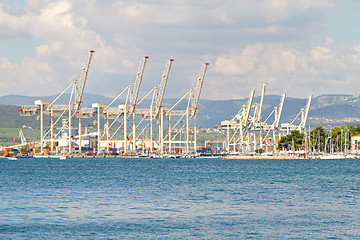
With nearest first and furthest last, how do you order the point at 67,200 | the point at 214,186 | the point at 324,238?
the point at 324,238
the point at 67,200
the point at 214,186

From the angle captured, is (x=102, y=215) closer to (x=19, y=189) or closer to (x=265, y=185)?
(x=19, y=189)

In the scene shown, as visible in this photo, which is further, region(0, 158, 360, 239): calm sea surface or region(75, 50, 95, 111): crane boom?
region(75, 50, 95, 111): crane boom

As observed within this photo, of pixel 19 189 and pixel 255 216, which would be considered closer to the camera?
pixel 255 216

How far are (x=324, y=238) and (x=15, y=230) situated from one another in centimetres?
1656

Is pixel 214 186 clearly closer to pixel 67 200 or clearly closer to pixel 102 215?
pixel 67 200

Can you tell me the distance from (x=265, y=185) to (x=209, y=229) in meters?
→ 33.5

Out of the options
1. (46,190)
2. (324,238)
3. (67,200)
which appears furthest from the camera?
(46,190)

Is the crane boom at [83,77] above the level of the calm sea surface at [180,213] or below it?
above

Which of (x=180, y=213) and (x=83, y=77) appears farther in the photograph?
(x=83, y=77)

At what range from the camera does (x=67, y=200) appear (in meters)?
50.0

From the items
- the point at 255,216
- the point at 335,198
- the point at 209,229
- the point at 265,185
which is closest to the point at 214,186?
the point at 265,185

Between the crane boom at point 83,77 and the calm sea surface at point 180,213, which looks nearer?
the calm sea surface at point 180,213

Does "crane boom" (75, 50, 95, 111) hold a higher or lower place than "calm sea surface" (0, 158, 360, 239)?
higher

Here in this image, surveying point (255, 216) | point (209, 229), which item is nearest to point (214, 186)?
point (255, 216)
